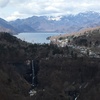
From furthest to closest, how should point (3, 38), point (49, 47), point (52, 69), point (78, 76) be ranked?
point (3, 38) < point (49, 47) < point (52, 69) < point (78, 76)

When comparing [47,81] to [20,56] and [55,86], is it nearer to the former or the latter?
[55,86]

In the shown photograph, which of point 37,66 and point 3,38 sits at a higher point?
point 3,38

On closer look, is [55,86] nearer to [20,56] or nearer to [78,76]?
[78,76]

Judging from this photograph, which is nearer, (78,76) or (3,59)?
(78,76)

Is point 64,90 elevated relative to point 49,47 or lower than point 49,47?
lower

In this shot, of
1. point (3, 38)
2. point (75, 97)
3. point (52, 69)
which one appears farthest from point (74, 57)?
point (3, 38)

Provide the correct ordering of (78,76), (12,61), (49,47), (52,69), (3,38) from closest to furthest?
(78,76)
(52,69)
(12,61)
(49,47)
(3,38)

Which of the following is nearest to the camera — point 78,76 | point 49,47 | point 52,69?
point 78,76

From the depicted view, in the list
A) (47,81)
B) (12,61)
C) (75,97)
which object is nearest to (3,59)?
(12,61)

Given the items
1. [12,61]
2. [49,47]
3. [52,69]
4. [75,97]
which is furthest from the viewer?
[49,47]

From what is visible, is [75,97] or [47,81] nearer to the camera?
[75,97]
